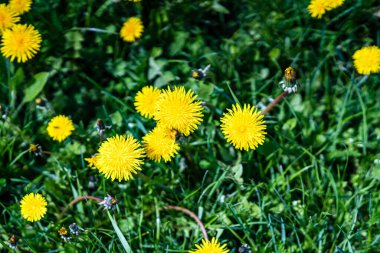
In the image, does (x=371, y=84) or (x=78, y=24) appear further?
(x=78, y=24)

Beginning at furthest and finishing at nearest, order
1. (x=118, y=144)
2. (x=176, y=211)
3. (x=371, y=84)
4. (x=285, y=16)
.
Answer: (x=285, y=16), (x=371, y=84), (x=176, y=211), (x=118, y=144)

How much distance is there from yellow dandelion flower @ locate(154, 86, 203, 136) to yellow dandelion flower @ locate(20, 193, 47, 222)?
66cm

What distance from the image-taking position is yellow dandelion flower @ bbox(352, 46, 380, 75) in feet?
7.11

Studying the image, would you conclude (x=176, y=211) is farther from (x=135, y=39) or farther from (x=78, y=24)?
(x=78, y=24)

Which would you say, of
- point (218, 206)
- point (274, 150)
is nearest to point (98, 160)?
point (218, 206)

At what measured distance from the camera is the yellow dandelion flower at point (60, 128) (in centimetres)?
213

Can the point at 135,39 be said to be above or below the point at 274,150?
above

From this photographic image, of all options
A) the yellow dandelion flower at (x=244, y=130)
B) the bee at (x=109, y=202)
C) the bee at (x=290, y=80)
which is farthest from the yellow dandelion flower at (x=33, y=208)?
the bee at (x=290, y=80)

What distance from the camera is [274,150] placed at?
2188 millimetres

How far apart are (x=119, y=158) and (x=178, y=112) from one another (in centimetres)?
31

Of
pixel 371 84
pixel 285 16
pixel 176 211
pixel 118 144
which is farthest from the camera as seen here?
pixel 285 16

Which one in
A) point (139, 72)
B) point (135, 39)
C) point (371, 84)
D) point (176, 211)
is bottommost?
point (176, 211)

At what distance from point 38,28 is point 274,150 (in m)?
1.50

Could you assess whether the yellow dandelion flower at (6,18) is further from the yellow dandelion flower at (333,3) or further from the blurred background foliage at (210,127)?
the yellow dandelion flower at (333,3)
